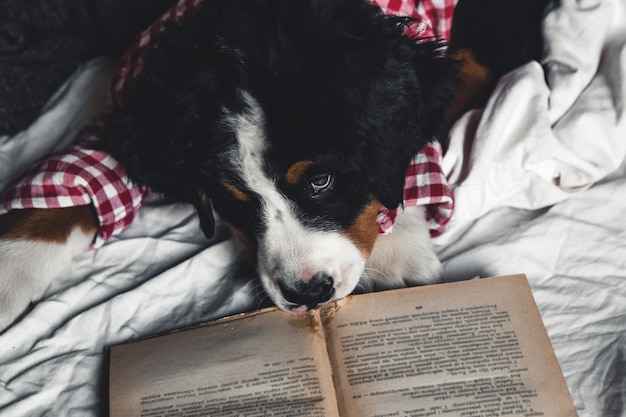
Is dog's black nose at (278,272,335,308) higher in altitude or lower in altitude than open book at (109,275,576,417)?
higher

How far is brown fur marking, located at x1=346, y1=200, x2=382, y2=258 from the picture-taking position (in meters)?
1.47

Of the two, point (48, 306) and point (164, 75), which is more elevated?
point (164, 75)

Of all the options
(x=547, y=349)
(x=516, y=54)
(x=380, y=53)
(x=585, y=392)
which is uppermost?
(x=380, y=53)

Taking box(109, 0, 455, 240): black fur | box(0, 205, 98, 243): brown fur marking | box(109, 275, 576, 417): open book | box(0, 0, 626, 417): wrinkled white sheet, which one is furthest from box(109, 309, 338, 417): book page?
box(0, 205, 98, 243): brown fur marking

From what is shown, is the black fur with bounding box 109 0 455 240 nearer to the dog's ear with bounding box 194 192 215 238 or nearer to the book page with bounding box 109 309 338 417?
the dog's ear with bounding box 194 192 215 238

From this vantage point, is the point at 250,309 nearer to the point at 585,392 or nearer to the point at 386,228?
the point at 386,228

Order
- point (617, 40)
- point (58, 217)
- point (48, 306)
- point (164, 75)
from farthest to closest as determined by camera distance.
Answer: point (617, 40) → point (58, 217) → point (48, 306) → point (164, 75)

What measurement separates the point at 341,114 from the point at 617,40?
1128 millimetres

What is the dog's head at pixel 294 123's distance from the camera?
1.30 m

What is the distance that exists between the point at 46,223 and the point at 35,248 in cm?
8

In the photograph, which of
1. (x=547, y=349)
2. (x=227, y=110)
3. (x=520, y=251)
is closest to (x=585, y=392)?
(x=547, y=349)

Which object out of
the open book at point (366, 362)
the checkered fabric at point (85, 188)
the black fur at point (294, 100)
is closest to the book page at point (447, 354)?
the open book at point (366, 362)

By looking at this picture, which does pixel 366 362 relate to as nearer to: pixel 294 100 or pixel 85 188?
pixel 294 100

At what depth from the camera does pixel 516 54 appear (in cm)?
199
